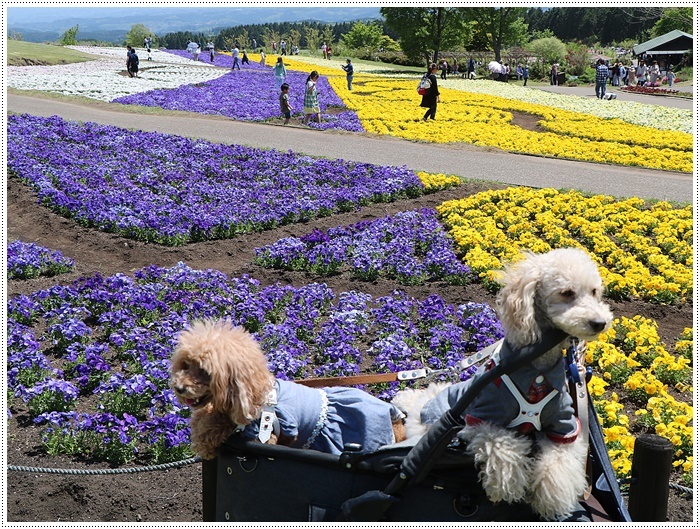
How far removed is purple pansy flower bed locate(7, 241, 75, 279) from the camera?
7.35 m

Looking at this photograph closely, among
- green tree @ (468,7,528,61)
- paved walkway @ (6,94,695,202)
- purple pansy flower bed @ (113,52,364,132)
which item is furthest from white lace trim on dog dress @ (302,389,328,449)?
green tree @ (468,7,528,61)

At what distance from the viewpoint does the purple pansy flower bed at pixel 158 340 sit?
4.43 metres

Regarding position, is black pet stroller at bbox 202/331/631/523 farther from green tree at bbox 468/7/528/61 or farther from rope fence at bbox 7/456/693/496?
green tree at bbox 468/7/528/61

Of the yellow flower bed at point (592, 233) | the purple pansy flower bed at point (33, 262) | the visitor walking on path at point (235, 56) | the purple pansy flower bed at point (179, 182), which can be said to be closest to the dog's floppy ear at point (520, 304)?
the yellow flower bed at point (592, 233)

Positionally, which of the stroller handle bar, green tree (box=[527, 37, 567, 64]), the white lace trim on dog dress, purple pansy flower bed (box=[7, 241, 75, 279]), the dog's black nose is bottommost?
purple pansy flower bed (box=[7, 241, 75, 279])

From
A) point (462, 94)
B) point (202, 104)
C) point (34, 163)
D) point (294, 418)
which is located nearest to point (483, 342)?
point (294, 418)

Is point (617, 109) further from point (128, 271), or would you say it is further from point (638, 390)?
point (638, 390)

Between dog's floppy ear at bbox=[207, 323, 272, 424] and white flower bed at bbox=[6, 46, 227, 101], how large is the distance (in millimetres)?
20617

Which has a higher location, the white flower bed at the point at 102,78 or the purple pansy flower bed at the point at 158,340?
the white flower bed at the point at 102,78

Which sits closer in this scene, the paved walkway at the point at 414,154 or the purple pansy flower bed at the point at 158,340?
the purple pansy flower bed at the point at 158,340

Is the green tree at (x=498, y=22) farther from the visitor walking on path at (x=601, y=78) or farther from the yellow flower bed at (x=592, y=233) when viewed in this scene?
the yellow flower bed at (x=592, y=233)

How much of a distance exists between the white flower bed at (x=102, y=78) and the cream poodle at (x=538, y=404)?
69.2 feet

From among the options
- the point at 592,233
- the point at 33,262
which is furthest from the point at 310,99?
the point at 33,262

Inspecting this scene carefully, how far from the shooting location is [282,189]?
1082cm
